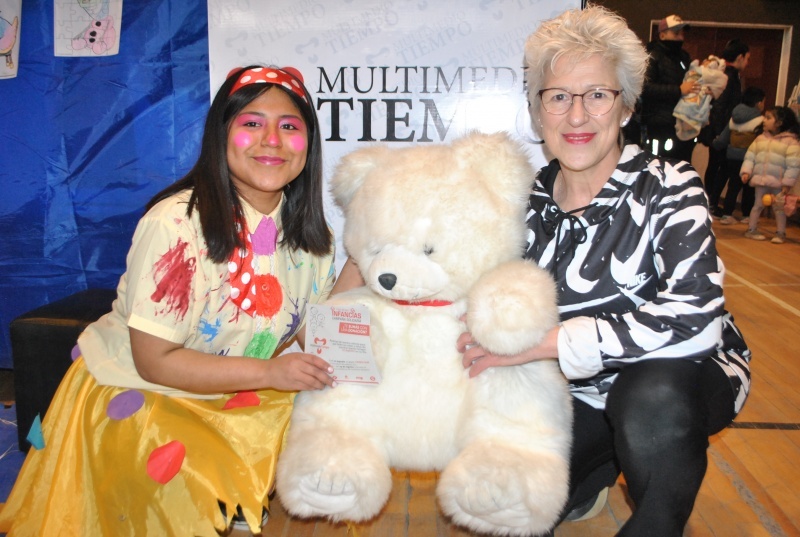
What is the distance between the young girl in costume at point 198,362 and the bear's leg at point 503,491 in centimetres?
33

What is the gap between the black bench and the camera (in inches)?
73.1

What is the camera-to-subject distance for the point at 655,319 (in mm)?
1254

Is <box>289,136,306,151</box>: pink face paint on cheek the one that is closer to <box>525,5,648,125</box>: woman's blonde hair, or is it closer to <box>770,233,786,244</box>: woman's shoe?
<box>525,5,648,125</box>: woman's blonde hair

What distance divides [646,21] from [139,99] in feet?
26.0

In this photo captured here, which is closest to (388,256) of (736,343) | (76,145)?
(736,343)

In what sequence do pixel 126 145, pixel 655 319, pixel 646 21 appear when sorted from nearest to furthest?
pixel 655 319, pixel 126 145, pixel 646 21

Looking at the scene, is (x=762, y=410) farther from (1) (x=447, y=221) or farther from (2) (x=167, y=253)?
(2) (x=167, y=253)

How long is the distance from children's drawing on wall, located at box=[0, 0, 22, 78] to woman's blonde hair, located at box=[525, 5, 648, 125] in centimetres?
169

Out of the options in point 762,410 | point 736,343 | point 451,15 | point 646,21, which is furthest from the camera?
point 646,21

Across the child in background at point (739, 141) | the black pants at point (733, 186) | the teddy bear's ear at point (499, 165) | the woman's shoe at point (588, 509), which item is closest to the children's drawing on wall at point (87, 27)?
the teddy bear's ear at point (499, 165)

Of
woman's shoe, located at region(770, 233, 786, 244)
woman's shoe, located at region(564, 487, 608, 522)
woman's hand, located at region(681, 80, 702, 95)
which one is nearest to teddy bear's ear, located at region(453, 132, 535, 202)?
woman's shoe, located at region(564, 487, 608, 522)

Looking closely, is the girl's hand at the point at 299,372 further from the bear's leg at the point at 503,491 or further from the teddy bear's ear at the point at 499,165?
the teddy bear's ear at the point at 499,165

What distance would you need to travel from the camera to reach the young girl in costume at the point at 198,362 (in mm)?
1300

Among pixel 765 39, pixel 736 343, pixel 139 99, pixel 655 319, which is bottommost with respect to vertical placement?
pixel 736 343
